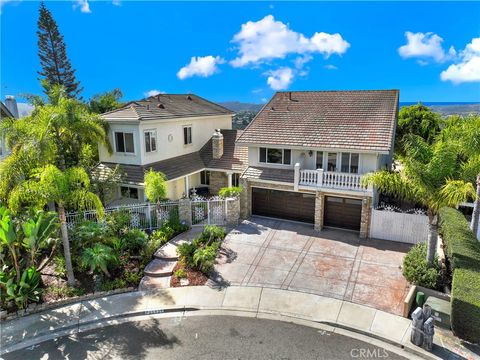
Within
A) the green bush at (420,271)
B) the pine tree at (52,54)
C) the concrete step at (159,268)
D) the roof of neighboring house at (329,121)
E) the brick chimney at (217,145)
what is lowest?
the concrete step at (159,268)

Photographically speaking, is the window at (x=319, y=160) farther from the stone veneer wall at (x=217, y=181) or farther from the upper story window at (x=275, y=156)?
the stone veneer wall at (x=217, y=181)

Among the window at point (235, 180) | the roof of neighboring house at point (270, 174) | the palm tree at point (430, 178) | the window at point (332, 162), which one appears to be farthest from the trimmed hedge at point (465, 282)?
the window at point (235, 180)

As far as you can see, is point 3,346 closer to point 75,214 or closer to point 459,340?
point 75,214

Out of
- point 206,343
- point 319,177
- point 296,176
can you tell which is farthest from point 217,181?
point 206,343

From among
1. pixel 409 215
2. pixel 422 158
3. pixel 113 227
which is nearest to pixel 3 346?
pixel 113 227

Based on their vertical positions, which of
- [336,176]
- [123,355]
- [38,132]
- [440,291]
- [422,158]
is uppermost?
[38,132]

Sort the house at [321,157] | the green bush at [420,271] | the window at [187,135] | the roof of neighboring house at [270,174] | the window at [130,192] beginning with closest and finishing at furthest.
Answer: the green bush at [420,271] < the house at [321,157] < the roof of neighboring house at [270,174] < the window at [130,192] < the window at [187,135]

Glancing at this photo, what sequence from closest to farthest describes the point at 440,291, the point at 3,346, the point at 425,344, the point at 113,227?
1. the point at 425,344
2. the point at 3,346
3. the point at 440,291
4. the point at 113,227

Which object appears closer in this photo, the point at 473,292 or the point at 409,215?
the point at 473,292

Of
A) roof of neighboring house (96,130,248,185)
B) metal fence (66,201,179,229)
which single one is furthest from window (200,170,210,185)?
metal fence (66,201,179,229)
